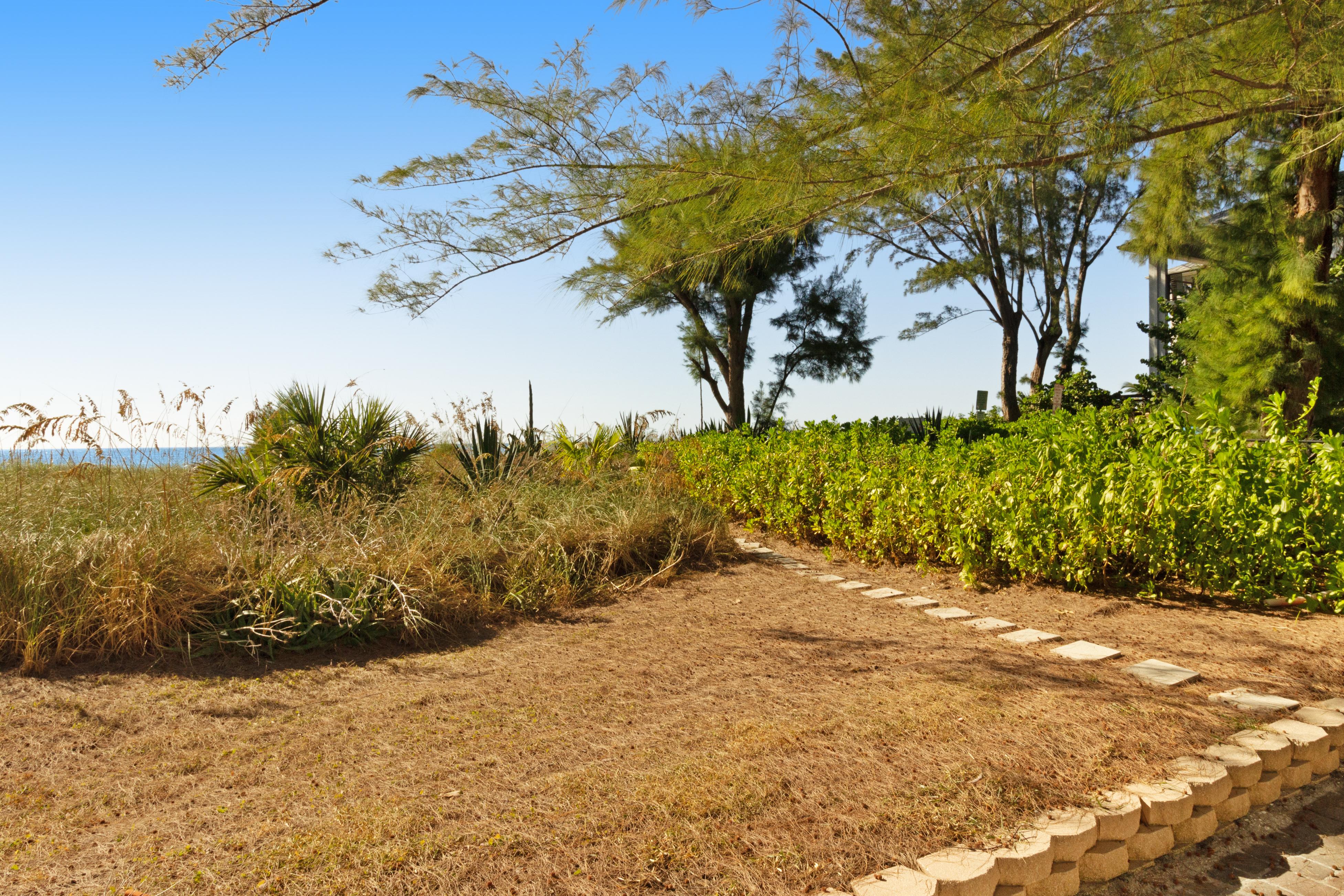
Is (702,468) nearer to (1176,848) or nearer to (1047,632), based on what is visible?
(1047,632)

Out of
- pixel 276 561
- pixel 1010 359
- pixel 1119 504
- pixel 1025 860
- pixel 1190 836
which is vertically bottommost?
pixel 1190 836

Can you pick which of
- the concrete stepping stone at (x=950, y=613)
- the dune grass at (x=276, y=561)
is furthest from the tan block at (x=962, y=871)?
the dune grass at (x=276, y=561)

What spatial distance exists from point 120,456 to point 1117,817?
548 centimetres

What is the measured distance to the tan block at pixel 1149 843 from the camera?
216cm

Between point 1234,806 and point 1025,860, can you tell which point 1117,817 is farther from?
point 1234,806

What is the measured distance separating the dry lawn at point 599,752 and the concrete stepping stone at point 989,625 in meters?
0.08

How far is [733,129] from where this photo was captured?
4.40m

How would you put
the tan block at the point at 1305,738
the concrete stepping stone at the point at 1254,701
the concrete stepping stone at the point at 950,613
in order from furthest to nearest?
1. the concrete stepping stone at the point at 950,613
2. the concrete stepping stone at the point at 1254,701
3. the tan block at the point at 1305,738

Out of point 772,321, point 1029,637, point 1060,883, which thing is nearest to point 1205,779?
point 1060,883

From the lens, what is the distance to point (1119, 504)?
14.0 feet

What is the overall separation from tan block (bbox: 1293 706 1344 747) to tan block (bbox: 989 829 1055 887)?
58.0 inches

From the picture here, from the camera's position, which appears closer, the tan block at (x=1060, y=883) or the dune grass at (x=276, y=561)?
the tan block at (x=1060, y=883)

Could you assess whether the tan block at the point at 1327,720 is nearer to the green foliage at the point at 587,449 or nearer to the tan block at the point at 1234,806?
the tan block at the point at 1234,806

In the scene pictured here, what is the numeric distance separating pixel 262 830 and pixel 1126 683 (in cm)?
298
